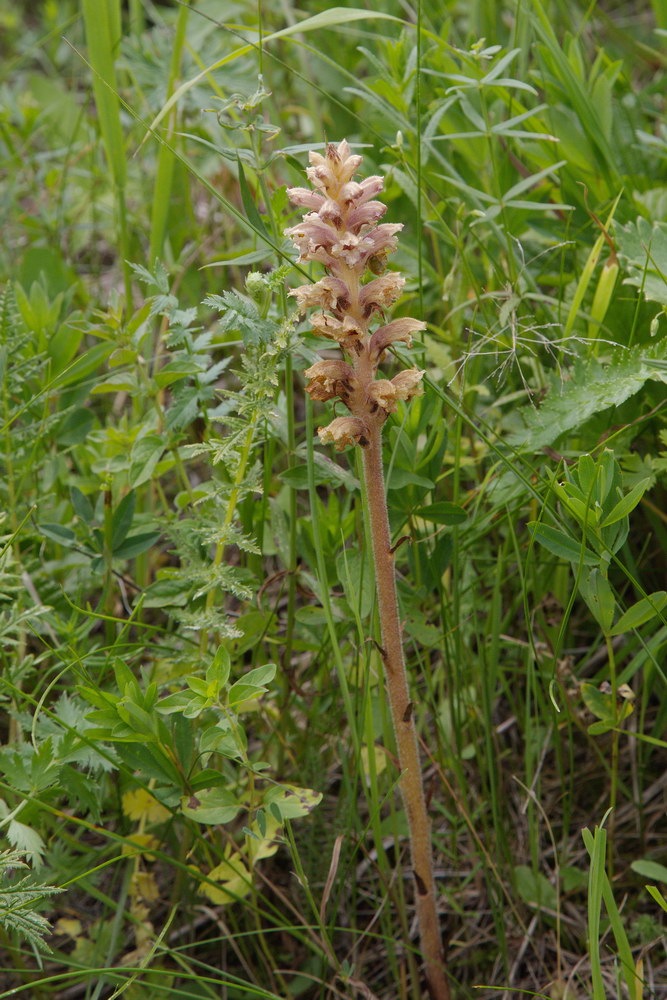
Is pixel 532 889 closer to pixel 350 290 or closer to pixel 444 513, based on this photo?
pixel 444 513

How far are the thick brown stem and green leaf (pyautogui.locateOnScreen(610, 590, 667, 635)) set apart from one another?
404 mm

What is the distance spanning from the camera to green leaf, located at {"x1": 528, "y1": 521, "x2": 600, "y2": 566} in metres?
1.78

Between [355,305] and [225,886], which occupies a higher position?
[355,305]

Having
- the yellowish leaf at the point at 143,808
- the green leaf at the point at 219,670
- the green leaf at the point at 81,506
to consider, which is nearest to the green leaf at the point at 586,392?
the green leaf at the point at 219,670

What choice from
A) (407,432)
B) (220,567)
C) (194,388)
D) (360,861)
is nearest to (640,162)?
(407,432)

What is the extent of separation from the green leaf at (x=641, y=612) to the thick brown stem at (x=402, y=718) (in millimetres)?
404

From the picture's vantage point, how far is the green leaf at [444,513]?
6.32ft

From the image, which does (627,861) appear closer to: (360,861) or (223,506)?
(360,861)

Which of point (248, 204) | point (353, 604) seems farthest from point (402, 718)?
point (248, 204)

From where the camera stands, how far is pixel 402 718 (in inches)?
67.9

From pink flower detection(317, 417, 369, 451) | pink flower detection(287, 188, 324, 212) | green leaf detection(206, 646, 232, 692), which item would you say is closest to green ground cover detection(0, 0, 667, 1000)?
green leaf detection(206, 646, 232, 692)

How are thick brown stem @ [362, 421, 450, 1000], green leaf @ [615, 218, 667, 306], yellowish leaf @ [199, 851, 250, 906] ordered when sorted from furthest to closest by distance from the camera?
1. green leaf @ [615, 218, 667, 306]
2. yellowish leaf @ [199, 851, 250, 906]
3. thick brown stem @ [362, 421, 450, 1000]

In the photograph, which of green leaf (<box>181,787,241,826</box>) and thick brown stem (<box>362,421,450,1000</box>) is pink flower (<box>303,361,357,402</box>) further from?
green leaf (<box>181,787,241,826</box>)

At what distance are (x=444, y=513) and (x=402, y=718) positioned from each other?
0.43 meters
